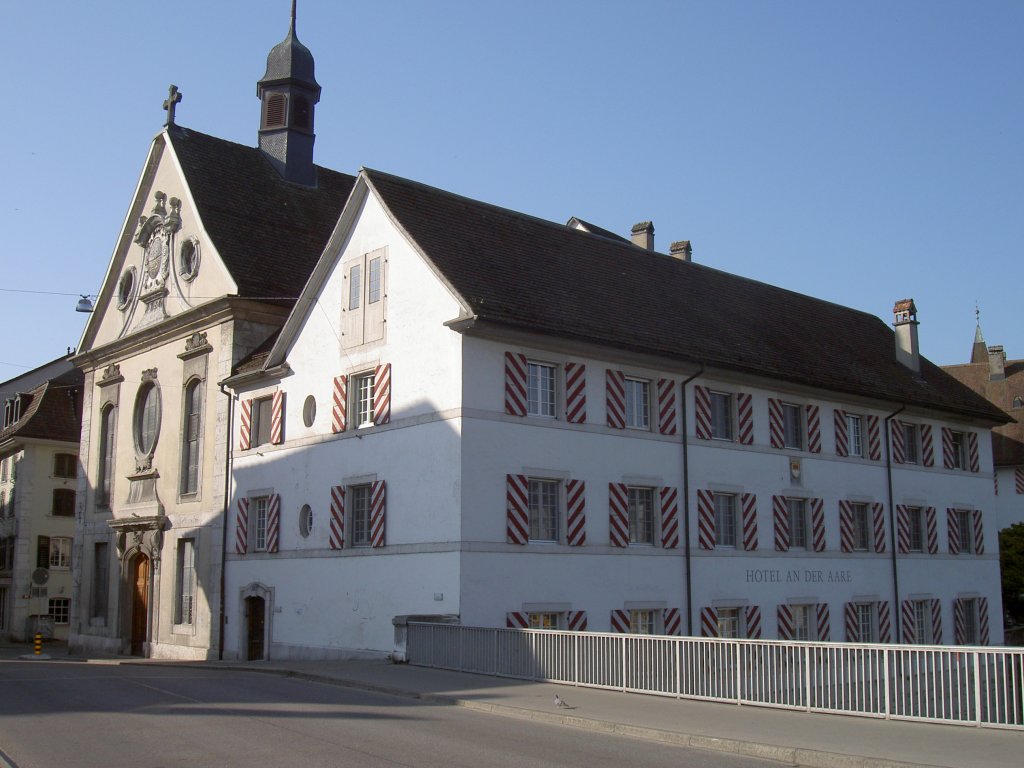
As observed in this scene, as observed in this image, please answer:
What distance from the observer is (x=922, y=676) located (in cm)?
1323

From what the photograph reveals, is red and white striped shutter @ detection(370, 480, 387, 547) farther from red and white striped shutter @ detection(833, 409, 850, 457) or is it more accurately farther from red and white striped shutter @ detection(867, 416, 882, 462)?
red and white striped shutter @ detection(867, 416, 882, 462)

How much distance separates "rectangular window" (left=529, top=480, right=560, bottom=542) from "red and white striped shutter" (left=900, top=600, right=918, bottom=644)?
14.0 metres

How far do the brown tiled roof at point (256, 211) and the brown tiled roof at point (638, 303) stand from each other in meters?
7.78

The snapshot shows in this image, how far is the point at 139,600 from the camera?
3447 centimetres

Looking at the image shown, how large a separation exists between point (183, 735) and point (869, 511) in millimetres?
24353

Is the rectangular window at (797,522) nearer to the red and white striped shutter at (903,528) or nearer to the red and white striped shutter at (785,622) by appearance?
the red and white striped shutter at (785,622)

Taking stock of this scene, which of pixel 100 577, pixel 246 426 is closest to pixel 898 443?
pixel 246 426

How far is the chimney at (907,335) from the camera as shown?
1500 inches

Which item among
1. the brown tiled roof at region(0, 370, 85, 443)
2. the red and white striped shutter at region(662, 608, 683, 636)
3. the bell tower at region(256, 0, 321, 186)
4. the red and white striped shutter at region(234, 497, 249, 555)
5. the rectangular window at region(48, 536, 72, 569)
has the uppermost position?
the bell tower at region(256, 0, 321, 186)

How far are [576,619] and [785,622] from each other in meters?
7.75

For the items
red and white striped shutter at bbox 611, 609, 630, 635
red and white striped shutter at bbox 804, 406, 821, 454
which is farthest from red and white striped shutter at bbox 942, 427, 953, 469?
red and white striped shutter at bbox 611, 609, 630, 635

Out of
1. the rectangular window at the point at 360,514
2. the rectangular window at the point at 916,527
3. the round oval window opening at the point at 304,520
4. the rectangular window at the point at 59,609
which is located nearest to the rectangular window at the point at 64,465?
the rectangular window at the point at 59,609

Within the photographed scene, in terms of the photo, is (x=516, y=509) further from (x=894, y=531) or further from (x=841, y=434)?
(x=894, y=531)

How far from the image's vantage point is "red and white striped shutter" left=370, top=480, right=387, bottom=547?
24.1 m
